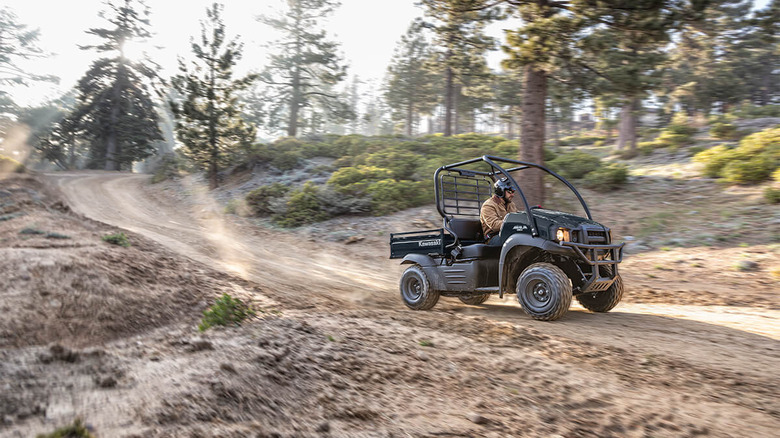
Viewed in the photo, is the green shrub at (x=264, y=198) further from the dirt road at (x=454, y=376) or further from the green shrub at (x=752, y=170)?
the green shrub at (x=752, y=170)

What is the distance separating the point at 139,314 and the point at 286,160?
19.8 m

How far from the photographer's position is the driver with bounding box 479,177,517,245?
23.3 ft

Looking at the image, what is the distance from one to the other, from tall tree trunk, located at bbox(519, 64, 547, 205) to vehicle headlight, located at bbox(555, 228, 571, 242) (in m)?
7.20

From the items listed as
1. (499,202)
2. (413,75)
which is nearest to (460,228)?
(499,202)

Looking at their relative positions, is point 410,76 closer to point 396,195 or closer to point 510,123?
point 510,123

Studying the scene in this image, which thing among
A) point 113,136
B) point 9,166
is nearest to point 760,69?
point 9,166

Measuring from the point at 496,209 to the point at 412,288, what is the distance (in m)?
2.08

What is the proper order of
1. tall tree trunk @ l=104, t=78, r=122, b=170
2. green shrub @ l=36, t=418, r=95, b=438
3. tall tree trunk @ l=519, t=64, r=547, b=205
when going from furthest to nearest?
tall tree trunk @ l=104, t=78, r=122, b=170 → tall tree trunk @ l=519, t=64, r=547, b=205 → green shrub @ l=36, t=418, r=95, b=438

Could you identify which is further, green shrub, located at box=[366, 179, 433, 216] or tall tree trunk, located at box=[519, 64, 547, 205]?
green shrub, located at box=[366, 179, 433, 216]

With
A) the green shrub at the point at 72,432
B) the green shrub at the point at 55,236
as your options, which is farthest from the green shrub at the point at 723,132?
the green shrub at the point at 72,432

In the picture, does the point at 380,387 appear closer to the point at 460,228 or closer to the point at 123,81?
the point at 460,228

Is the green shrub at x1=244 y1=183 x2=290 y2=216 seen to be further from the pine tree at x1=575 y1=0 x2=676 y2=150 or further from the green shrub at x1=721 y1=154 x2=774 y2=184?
the green shrub at x1=721 y1=154 x2=774 y2=184

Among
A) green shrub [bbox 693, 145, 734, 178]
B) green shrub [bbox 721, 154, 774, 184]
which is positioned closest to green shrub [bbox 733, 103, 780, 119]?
green shrub [bbox 693, 145, 734, 178]

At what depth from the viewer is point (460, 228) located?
754cm
